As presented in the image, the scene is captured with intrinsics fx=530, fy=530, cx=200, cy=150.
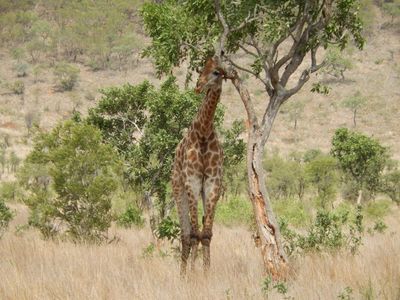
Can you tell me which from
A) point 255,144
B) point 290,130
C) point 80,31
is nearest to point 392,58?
point 290,130

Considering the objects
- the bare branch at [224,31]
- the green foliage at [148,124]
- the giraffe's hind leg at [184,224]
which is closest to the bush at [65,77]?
Result: the green foliage at [148,124]

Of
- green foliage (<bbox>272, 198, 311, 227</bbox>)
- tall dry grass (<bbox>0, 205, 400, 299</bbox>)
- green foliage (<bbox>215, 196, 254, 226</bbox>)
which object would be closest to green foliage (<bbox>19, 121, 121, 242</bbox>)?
tall dry grass (<bbox>0, 205, 400, 299</bbox>)

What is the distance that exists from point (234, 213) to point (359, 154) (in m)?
9.90

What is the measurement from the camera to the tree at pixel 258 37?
770 cm

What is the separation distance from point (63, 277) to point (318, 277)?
10.9ft

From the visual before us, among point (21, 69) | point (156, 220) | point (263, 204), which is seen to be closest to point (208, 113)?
point (263, 204)

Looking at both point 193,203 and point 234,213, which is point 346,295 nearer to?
point 193,203

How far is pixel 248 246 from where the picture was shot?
10.8 meters

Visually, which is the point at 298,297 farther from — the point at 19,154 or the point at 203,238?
the point at 19,154

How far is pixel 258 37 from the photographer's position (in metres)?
9.20

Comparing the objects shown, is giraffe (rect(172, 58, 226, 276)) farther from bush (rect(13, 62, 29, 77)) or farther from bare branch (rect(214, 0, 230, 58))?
bush (rect(13, 62, 29, 77))

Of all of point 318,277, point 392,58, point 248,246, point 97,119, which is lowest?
point 248,246

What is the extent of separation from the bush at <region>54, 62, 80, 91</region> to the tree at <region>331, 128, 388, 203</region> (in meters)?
51.3

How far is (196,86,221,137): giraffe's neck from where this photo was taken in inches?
301
